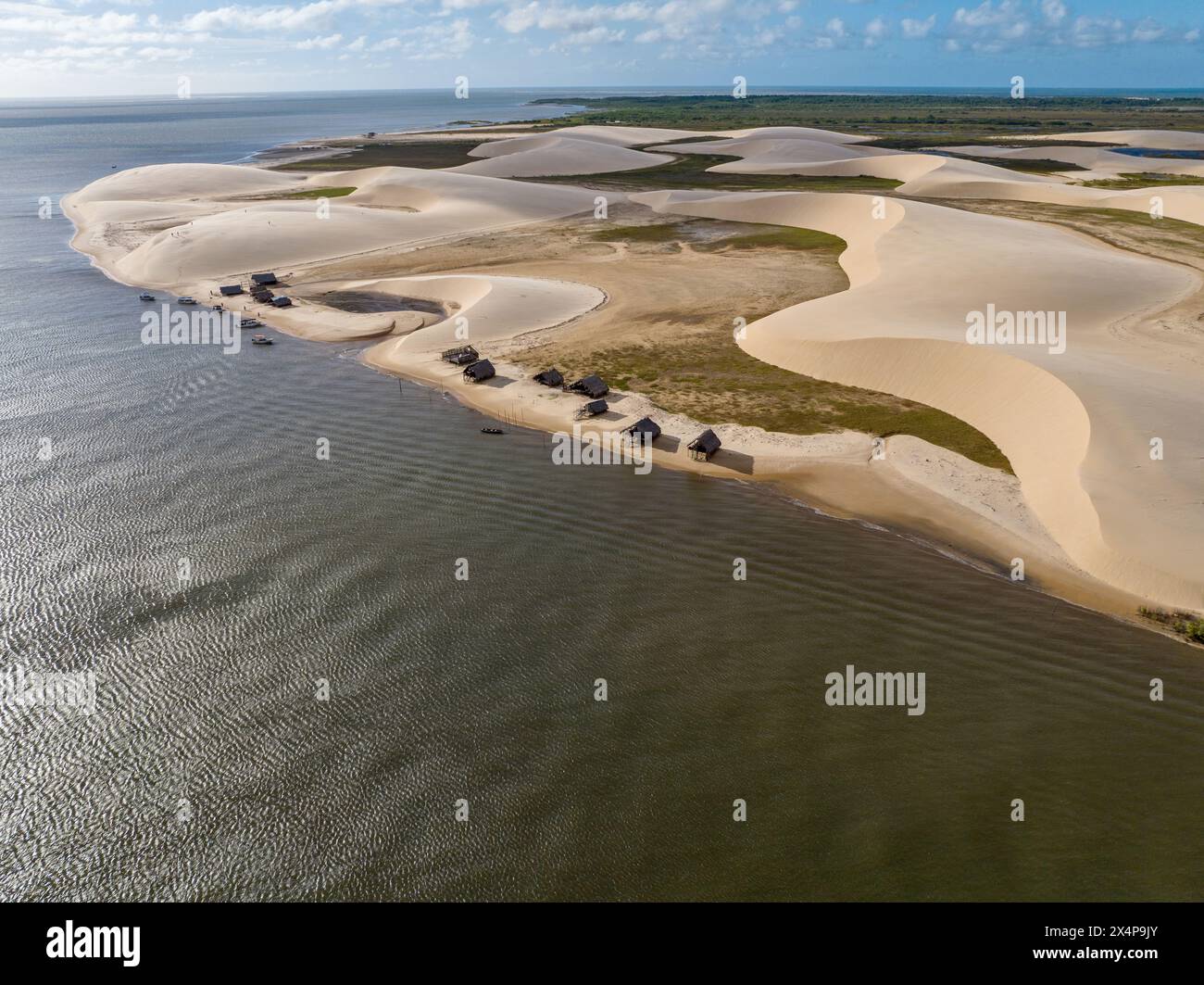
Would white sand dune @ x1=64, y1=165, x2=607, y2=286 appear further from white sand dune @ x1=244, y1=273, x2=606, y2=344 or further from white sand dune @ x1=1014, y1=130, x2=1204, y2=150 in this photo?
white sand dune @ x1=1014, y1=130, x2=1204, y2=150

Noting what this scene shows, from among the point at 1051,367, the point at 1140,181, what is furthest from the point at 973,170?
the point at 1051,367

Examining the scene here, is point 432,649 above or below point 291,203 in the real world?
below

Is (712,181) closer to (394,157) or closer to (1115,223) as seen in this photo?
(1115,223)

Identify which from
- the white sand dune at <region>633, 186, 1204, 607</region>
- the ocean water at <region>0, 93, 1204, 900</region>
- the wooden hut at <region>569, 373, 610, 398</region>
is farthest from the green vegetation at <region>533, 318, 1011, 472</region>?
the ocean water at <region>0, 93, 1204, 900</region>

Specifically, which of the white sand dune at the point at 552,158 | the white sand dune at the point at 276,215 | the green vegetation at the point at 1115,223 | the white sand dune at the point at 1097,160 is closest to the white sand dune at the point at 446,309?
the white sand dune at the point at 276,215
